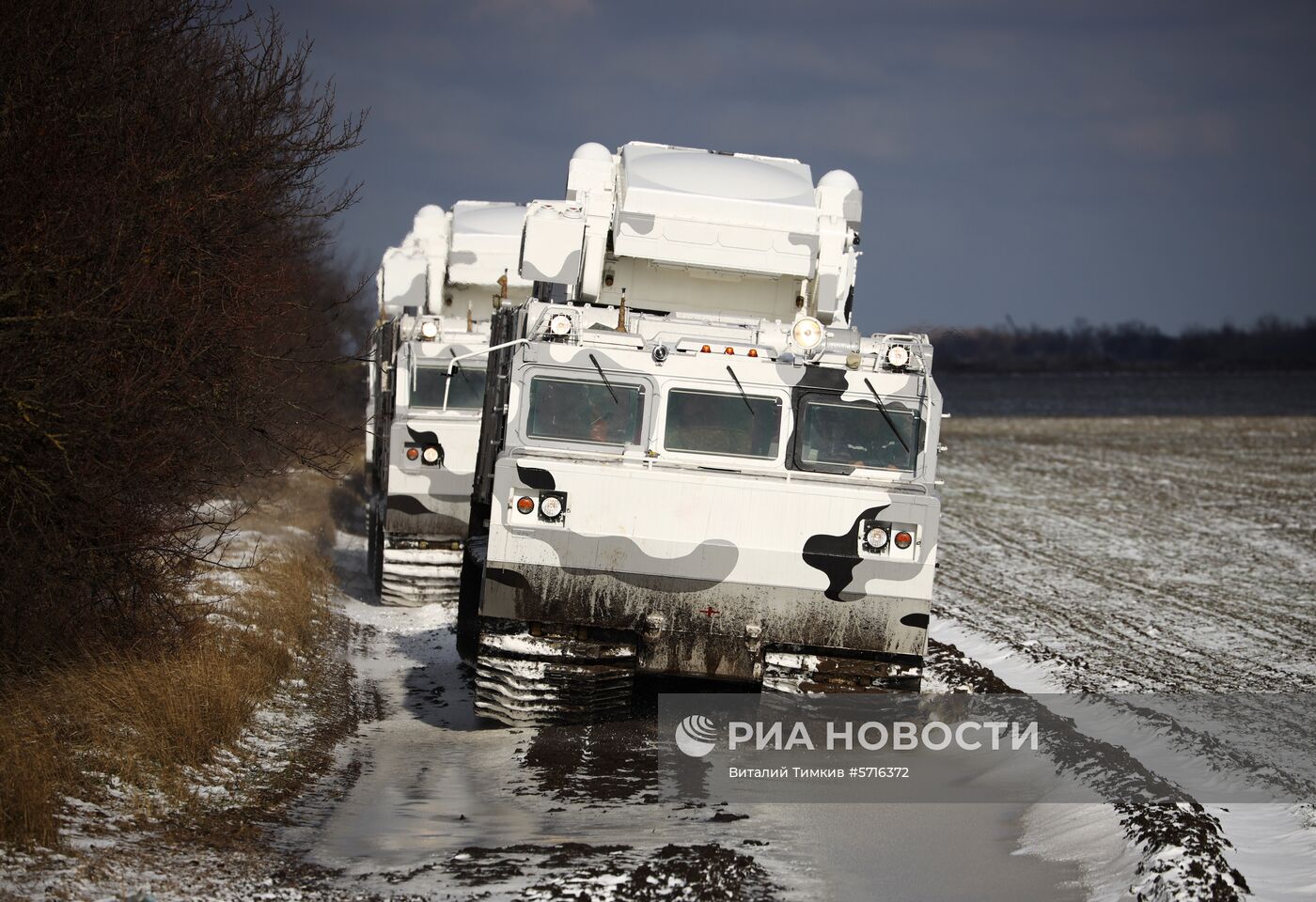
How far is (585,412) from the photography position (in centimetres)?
1022

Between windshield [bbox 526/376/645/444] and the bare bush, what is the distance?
6.37ft

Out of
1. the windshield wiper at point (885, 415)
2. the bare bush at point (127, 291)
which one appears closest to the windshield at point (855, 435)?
the windshield wiper at point (885, 415)

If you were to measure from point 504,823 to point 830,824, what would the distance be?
1.82 meters

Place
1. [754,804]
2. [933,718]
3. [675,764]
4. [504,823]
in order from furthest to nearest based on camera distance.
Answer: [933,718]
[675,764]
[754,804]
[504,823]

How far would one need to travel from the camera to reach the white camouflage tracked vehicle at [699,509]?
31.6 ft

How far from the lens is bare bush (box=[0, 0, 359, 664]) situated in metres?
7.96

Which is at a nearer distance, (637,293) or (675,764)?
(675,764)

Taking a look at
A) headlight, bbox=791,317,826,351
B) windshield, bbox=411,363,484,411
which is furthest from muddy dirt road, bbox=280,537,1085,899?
windshield, bbox=411,363,484,411

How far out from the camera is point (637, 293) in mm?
11961

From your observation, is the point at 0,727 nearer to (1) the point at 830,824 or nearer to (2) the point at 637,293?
(1) the point at 830,824

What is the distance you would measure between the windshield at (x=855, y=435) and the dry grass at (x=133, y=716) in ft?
14.3

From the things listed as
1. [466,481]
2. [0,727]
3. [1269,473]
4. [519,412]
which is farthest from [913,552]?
[1269,473]

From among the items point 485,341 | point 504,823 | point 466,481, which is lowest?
point 504,823

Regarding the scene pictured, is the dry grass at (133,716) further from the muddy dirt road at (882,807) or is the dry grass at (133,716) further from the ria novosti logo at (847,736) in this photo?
the ria novosti logo at (847,736)
